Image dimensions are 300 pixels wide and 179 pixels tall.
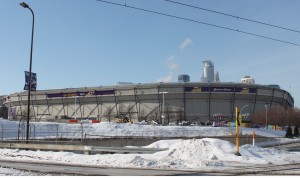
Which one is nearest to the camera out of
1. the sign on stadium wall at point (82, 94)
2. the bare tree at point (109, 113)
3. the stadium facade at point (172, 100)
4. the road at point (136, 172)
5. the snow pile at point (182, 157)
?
the road at point (136, 172)

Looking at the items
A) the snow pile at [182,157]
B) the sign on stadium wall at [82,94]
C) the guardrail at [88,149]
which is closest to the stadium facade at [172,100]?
the sign on stadium wall at [82,94]

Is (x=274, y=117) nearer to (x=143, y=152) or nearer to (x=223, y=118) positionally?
(x=223, y=118)

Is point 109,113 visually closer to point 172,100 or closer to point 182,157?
point 172,100

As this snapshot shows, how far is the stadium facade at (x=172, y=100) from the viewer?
140m

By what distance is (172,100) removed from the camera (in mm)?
142375

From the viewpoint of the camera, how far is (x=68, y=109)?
524 feet

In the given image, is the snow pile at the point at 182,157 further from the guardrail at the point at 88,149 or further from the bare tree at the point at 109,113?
the bare tree at the point at 109,113

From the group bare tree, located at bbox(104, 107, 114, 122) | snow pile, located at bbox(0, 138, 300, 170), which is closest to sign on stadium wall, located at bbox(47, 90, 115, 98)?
bare tree, located at bbox(104, 107, 114, 122)

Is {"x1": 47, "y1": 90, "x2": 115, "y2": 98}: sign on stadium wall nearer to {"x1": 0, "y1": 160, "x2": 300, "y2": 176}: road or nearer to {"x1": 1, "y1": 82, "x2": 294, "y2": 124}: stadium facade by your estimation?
{"x1": 1, "y1": 82, "x2": 294, "y2": 124}: stadium facade

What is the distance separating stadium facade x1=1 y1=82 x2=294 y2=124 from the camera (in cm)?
14000

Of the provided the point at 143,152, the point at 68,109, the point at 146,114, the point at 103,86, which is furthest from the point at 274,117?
the point at 143,152

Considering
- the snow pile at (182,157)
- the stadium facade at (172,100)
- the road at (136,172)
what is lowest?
the snow pile at (182,157)

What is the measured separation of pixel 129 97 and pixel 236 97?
41567 millimetres

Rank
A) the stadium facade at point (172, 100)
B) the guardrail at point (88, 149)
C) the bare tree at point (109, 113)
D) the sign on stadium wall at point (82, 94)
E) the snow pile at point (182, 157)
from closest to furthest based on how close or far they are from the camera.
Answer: the snow pile at point (182, 157)
the guardrail at point (88, 149)
the stadium facade at point (172, 100)
the bare tree at point (109, 113)
the sign on stadium wall at point (82, 94)
